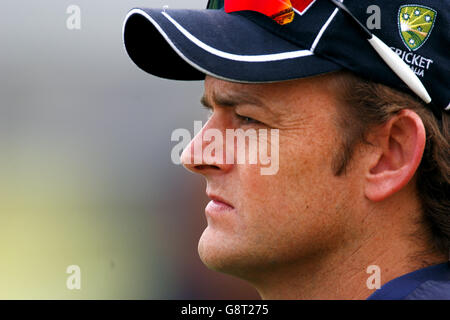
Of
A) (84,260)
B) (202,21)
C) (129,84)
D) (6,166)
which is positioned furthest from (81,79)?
(202,21)

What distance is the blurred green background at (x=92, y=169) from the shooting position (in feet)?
14.5

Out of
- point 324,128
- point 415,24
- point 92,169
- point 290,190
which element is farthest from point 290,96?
point 92,169

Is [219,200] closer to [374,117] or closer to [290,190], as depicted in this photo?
[290,190]

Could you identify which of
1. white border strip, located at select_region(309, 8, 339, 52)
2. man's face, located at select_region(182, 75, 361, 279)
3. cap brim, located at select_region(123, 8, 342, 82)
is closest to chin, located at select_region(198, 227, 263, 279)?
man's face, located at select_region(182, 75, 361, 279)

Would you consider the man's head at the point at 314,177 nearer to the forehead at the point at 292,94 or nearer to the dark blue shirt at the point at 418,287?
the forehead at the point at 292,94

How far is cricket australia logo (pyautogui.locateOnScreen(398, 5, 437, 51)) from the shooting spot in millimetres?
1507

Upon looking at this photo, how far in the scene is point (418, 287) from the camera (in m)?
1.47

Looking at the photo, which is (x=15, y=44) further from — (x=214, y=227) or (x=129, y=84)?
(x=214, y=227)

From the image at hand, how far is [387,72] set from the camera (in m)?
1.49

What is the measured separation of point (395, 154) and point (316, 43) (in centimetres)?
32

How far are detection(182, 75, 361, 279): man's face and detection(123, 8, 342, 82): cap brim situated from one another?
0.16 ft

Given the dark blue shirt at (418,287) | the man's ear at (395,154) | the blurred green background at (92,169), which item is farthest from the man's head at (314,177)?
the blurred green background at (92,169)

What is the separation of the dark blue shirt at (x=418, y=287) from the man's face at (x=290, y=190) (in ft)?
0.50

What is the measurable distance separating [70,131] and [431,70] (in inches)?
143
